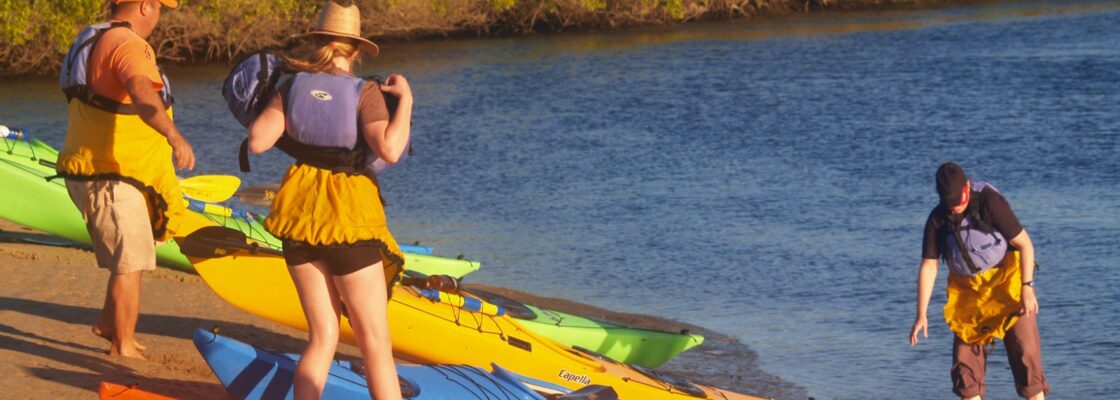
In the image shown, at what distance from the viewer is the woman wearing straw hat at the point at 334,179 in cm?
452

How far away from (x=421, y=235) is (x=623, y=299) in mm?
2876

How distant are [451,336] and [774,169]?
9.93m

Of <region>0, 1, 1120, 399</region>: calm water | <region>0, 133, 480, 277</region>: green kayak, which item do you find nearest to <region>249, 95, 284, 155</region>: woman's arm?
<region>0, 133, 480, 277</region>: green kayak

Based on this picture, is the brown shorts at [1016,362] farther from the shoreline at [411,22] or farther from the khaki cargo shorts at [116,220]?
the shoreline at [411,22]

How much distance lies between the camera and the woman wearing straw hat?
4.52m

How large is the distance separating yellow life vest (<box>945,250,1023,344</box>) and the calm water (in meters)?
1.71

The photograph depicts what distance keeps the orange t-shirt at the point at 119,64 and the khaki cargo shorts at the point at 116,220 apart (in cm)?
37

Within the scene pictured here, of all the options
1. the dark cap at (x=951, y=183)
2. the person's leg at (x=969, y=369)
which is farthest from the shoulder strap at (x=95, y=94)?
the person's leg at (x=969, y=369)

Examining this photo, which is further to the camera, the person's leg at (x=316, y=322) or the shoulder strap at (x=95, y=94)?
the shoulder strap at (x=95, y=94)

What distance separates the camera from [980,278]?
266 inches

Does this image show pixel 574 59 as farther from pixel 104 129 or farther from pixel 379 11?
pixel 104 129

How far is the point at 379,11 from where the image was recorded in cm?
3047

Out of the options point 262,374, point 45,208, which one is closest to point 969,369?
point 262,374

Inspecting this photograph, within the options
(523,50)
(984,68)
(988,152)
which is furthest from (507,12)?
(988,152)
